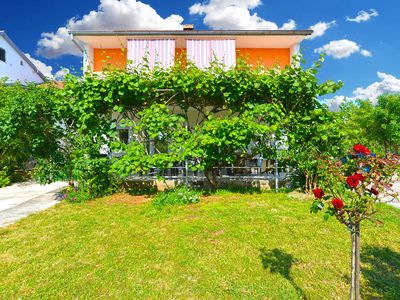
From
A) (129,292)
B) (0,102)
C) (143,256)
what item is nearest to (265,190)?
(143,256)

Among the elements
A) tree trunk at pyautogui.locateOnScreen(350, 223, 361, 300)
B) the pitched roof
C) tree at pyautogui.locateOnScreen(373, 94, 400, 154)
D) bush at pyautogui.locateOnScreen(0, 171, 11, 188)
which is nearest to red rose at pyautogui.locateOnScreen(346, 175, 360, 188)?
tree trunk at pyautogui.locateOnScreen(350, 223, 361, 300)

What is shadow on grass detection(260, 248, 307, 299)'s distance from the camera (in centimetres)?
377

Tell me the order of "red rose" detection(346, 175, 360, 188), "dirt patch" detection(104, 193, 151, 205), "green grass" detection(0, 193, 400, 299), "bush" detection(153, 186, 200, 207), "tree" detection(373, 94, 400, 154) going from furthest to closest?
"tree" detection(373, 94, 400, 154)
"dirt patch" detection(104, 193, 151, 205)
"bush" detection(153, 186, 200, 207)
"green grass" detection(0, 193, 400, 299)
"red rose" detection(346, 175, 360, 188)

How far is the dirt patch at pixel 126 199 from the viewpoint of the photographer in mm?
8203

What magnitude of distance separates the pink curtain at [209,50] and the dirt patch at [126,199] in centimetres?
873

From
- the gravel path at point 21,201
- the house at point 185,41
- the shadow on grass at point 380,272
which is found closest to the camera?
the shadow on grass at point 380,272

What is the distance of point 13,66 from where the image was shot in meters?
26.0

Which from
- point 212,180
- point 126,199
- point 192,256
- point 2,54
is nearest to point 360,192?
point 192,256

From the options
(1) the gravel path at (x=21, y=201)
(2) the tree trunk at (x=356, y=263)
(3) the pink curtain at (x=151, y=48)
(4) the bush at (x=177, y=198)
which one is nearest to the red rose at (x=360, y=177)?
(2) the tree trunk at (x=356, y=263)

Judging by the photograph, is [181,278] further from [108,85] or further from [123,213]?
[108,85]

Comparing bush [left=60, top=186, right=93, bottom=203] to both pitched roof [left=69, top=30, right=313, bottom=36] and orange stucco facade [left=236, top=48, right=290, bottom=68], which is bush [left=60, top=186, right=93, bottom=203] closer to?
pitched roof [left=69, top=30, right=313, bottom=36]

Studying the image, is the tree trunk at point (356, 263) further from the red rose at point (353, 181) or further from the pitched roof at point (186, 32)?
the pitched roof at point (186, 32)

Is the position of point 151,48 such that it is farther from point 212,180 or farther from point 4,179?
point 4,179

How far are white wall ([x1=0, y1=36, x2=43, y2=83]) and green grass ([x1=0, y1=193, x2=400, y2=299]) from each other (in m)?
23.5
